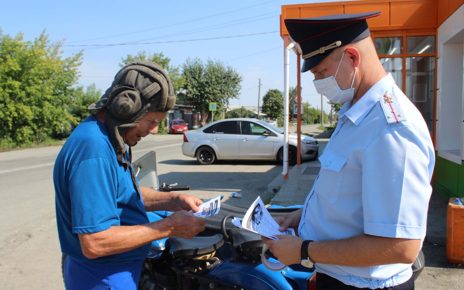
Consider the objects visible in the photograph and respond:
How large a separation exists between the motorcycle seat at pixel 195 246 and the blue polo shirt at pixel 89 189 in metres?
0.51

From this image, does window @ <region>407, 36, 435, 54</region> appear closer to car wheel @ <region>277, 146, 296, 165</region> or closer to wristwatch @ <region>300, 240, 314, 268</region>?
car wheel @ <region>277, 146, 296, 165</region>

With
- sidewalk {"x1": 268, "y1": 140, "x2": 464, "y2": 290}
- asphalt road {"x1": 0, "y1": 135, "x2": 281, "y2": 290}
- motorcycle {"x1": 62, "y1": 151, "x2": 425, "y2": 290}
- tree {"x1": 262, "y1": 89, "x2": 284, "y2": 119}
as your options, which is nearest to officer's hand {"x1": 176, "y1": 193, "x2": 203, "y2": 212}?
motorcycle {"x1": 62, "y1": 151, "x2": 425, "y2": 290}

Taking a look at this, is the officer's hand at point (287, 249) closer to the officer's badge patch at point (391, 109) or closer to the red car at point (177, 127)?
the officer's badge patch at point (391, 109)

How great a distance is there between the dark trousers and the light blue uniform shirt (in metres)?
0.03

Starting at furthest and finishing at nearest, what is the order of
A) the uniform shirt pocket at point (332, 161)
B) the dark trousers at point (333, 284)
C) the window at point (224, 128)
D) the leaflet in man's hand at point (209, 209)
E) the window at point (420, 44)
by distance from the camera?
1. the window at point (224, 128)
2. the window at point (420, 44)
3. the leaflet in man's hand at point (209, 209)
4. the dark trousers at point (333, 284)
5. the uniform shirt pocket at point (332, 161)

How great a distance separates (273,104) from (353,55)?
223 ft

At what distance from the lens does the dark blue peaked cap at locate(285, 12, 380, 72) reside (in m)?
1.44

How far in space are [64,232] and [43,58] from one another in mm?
27072

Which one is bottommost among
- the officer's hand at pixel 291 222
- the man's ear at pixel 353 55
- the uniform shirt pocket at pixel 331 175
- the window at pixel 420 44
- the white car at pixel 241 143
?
the white car at pixel 241 143

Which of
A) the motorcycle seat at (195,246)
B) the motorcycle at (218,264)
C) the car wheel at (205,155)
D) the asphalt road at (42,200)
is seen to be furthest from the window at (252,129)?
the motorcycle seat at (195,246)

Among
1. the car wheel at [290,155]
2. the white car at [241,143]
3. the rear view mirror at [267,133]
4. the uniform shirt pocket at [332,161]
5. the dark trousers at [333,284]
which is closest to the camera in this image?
the uniform shirt pocket at [332,161]

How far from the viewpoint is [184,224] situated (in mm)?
1873

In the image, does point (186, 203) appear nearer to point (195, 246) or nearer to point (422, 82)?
point (195, 246)

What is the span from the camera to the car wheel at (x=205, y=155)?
47.5ft
